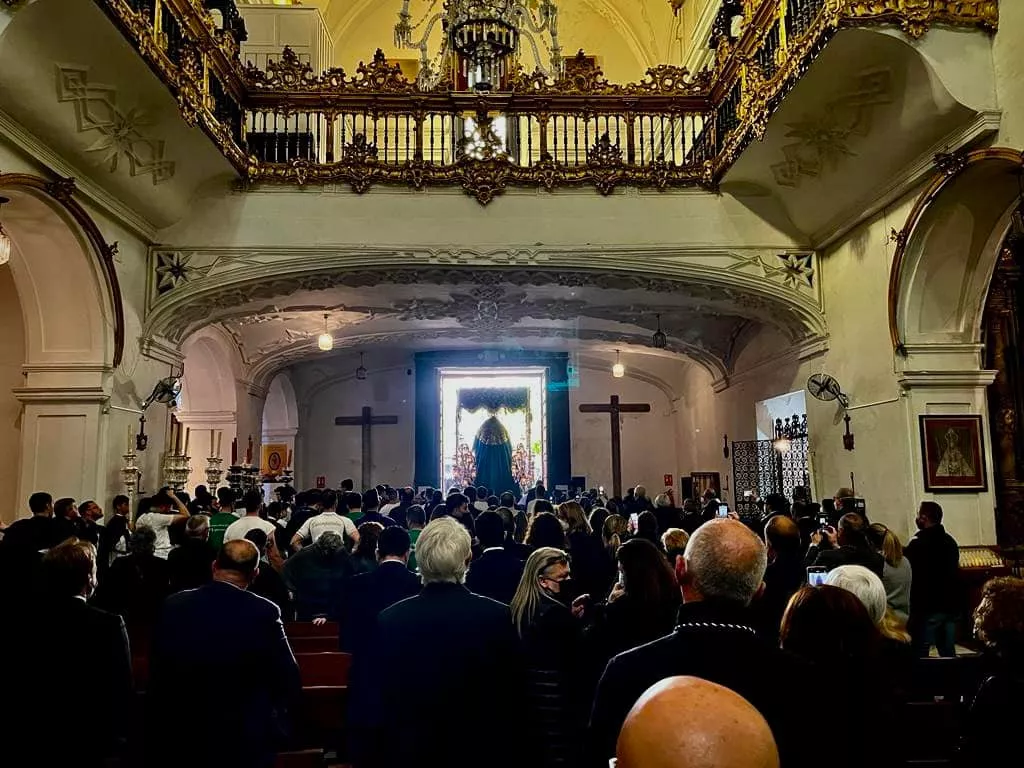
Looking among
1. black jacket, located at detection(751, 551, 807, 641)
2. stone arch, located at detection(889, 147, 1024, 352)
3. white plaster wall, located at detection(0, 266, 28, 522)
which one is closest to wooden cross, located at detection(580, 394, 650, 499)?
stone arch, located at detection(889, 147, 1024, 352)

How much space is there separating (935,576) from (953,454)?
8.49 feet

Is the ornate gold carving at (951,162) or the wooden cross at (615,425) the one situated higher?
the ornate gold carving at (951,162)

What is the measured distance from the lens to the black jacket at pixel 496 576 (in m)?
4.45

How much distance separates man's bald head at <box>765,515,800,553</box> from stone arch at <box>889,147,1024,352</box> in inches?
156

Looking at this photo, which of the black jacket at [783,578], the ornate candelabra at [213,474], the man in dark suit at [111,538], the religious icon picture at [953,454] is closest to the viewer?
the black jacket at [783,578]

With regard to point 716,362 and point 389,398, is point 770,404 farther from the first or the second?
point 389,398

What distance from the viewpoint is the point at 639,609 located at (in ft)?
9.97

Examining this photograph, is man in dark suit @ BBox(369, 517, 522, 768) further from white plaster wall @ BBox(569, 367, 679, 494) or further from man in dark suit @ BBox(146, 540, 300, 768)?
white plaster wall @ BBox(569, 367, 679, 494)

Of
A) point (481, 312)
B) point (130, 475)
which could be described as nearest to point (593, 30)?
point (481, 312)

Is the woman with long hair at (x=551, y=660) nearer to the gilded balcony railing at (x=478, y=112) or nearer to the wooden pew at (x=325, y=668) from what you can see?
the wooden pew at (x=325, y=668)

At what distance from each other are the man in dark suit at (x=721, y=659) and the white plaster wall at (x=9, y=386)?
984cm

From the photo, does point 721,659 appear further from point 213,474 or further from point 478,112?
point 213,474

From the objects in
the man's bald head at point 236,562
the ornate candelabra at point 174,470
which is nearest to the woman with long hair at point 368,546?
the man's bald head at point 236,562

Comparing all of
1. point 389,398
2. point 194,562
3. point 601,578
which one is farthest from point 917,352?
point 389,398
